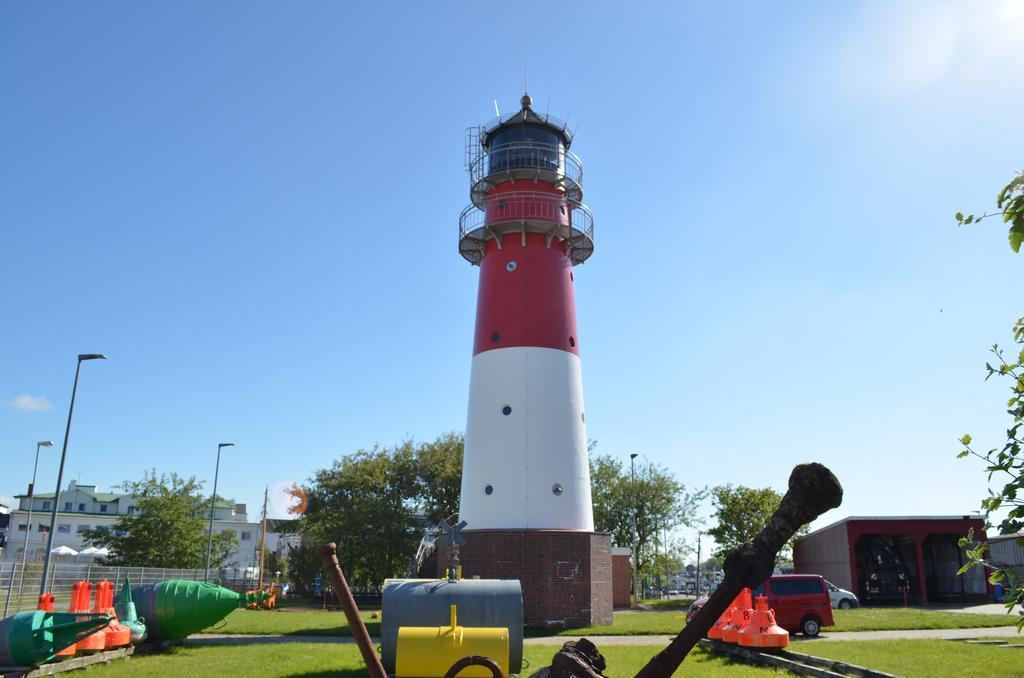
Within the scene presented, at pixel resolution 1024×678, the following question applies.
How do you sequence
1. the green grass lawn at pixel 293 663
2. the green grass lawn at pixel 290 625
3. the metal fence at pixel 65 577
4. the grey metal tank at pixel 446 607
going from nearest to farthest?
the grey metal tank at pixel 446 607 → the green grass lawn at pixel 293 663 → the green grass lawn at pixel 290 625 → the metal fence at pixel 65 577

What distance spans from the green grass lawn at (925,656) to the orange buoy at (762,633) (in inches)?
41.4

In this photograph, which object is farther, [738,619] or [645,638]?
[645,638]

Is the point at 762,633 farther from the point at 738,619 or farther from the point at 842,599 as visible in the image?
the point at 842,599

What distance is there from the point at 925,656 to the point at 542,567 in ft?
33.5

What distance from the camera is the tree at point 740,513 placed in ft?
122

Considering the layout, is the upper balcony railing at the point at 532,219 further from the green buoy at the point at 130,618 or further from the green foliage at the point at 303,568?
the green foliage at the point at 303,568

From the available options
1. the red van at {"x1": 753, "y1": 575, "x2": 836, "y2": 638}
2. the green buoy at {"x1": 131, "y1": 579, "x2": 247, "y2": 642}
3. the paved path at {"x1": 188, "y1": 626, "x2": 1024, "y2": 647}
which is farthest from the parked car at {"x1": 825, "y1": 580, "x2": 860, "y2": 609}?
the green buoy at {"x1": 131, "y1": 579, "x2": 247, "y2": 642}

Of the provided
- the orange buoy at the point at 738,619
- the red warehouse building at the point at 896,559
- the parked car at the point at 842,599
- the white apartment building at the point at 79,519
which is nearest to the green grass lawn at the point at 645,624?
the parked car at the point at 842,599

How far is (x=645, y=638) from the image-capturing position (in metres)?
21.2

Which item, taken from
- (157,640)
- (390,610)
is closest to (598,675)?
(390,610)

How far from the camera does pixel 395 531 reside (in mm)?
37969

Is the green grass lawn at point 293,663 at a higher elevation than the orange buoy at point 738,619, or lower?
lower

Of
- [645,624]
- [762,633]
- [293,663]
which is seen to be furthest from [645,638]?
[293,663]

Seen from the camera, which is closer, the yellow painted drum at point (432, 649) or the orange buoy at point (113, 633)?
the yellow painted drum at point (432, 649)
